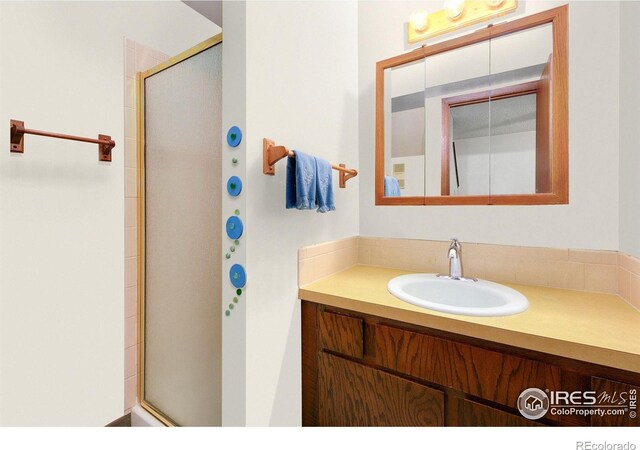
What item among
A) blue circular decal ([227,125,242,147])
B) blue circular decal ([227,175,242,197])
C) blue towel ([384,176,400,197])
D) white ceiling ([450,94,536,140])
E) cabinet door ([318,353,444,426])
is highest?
white ceiling ([450,94,536,140])

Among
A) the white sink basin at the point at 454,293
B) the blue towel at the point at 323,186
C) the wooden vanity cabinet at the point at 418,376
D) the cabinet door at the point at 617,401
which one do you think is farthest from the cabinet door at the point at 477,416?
the blue towel at the point at 323,186

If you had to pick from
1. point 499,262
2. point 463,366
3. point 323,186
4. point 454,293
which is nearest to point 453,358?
point 463,366

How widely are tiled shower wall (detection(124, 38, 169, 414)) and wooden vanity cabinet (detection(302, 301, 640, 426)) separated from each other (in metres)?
0.91

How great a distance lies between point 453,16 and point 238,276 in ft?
4.92

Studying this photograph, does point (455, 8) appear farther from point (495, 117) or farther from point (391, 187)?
point (391, 187)

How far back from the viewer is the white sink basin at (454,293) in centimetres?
98

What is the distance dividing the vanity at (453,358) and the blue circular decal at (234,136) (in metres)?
0.60

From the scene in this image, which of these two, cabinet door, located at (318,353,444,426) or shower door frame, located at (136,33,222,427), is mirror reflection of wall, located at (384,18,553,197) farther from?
shower door frame, located at (136,33,222,427)

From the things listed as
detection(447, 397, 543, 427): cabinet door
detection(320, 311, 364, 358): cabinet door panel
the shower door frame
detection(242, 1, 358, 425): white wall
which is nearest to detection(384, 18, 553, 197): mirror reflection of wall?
detection(242, 1, 358, 425): white wall

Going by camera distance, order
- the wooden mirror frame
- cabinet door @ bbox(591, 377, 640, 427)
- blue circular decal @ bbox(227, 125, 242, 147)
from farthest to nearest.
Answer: the wooden mirror frame, blue circular decal @ bbox(227, 125, 242, 147), cabinet door @ bbox(591, 377, 640, 427)

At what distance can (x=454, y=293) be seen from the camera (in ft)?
3.95

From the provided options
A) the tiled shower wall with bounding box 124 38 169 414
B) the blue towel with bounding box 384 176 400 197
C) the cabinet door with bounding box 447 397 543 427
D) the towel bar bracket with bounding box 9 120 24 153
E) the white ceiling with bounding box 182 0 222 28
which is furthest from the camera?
the white ceiling with bounding box 182 0 222 28

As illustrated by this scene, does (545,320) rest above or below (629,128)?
below

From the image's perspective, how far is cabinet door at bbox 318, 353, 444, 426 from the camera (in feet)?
2.95
